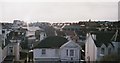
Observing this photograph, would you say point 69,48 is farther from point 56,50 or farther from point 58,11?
point 58,11

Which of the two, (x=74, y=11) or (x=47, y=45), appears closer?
(x=74, y=11)

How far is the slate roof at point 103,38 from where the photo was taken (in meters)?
4.23

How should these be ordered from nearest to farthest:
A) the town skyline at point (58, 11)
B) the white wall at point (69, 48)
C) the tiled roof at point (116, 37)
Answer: the town skyline at point (58, 11) < the tiled roof at point (116, 37) < the white wall at point (69, 48)

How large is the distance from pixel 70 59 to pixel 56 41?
0.90ft

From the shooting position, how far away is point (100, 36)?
4297 millimetres

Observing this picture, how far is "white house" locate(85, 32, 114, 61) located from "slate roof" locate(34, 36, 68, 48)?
291 mm

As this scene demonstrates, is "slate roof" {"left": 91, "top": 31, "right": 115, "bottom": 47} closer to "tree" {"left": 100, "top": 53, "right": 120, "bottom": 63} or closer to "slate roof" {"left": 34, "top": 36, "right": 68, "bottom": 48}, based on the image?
"tree" {"left": 100, "top": 53, "right": 120, "bottom": 63}

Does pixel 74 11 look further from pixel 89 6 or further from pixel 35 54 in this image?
pixel 35 54

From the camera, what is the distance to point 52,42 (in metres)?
4.38

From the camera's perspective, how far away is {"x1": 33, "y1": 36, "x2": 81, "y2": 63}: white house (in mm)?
4332

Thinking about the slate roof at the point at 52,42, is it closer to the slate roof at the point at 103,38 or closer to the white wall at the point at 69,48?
the white wall at the point at 69,48

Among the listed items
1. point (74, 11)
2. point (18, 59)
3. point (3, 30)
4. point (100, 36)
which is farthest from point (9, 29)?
point (100, 36)

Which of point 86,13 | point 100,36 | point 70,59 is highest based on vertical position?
point 86,13

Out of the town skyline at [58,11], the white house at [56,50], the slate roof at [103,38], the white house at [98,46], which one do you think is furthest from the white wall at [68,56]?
the town skyline at [58,11]
